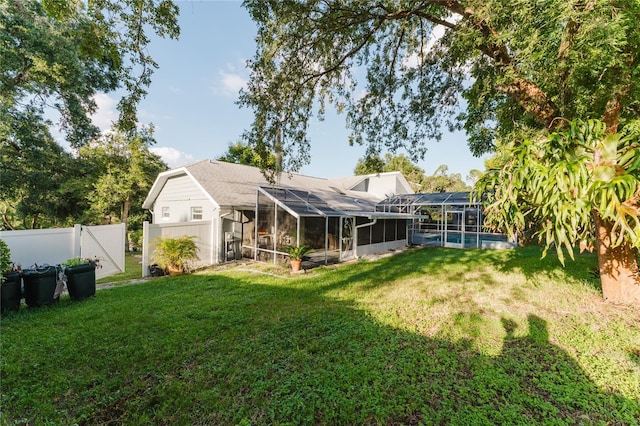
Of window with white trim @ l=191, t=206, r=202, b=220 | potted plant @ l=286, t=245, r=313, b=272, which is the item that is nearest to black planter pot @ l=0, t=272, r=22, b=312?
potted plant @ l=286, t=245, r=313, b=272

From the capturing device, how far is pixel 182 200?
12.7 meters

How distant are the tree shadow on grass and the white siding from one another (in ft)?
24.0

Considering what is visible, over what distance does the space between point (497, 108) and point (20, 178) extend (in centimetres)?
2079

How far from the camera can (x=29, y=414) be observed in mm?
2639

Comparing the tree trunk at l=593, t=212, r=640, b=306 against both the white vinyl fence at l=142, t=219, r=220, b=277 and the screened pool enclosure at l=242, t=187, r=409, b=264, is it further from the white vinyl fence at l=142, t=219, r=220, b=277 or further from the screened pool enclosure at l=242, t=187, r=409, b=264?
the white vinyl fence at l=142, t=219, r=220, b=277

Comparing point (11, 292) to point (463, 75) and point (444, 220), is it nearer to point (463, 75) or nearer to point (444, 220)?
point (463, 75)

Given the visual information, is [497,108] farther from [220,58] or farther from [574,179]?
[220,58]

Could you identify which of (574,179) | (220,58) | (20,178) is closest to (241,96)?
(220,58)

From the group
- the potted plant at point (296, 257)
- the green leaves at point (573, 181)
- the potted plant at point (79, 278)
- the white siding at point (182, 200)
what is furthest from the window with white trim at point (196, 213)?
the green leaves at point (573, 181)

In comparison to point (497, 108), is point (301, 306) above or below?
below

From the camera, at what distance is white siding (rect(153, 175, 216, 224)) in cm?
1169

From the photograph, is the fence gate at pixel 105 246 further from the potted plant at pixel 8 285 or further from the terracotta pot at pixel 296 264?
the terracotta pot at pixel 296 264

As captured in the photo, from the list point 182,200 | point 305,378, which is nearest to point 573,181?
point 305,378

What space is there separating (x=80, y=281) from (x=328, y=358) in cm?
617
